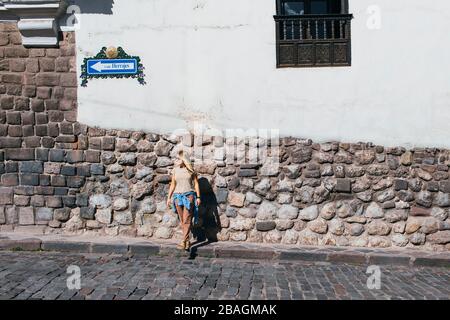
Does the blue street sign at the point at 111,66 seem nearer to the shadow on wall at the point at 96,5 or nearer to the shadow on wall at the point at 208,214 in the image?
the shadow on wall at the point at 96,5

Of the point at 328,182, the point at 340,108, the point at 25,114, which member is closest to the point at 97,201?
the point at 25,114

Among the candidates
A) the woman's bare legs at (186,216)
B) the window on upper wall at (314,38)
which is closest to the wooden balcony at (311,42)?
the window on upper wall at (314,38)

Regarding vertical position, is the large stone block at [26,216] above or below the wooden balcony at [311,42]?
below

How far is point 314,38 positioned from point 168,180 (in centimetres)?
338

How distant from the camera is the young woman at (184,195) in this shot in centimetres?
612

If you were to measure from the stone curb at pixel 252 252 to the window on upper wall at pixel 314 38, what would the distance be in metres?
2.96

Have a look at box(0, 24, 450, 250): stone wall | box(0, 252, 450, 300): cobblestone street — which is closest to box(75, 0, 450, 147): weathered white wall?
box(0, 24, 450, 250): stone wall

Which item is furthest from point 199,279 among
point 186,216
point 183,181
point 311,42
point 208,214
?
point 311,42

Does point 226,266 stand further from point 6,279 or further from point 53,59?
point 53,59

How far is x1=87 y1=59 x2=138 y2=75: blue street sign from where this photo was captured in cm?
689

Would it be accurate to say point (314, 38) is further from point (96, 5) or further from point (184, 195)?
point (96, 5)

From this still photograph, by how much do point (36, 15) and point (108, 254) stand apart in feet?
13.3

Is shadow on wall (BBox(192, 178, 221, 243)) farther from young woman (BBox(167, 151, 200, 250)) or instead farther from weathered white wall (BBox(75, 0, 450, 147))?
weathered white wall (BBox(75, 0, 450, 147))

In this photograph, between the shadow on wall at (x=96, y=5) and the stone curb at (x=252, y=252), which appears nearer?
the stone curb at (x=252, y=252)
